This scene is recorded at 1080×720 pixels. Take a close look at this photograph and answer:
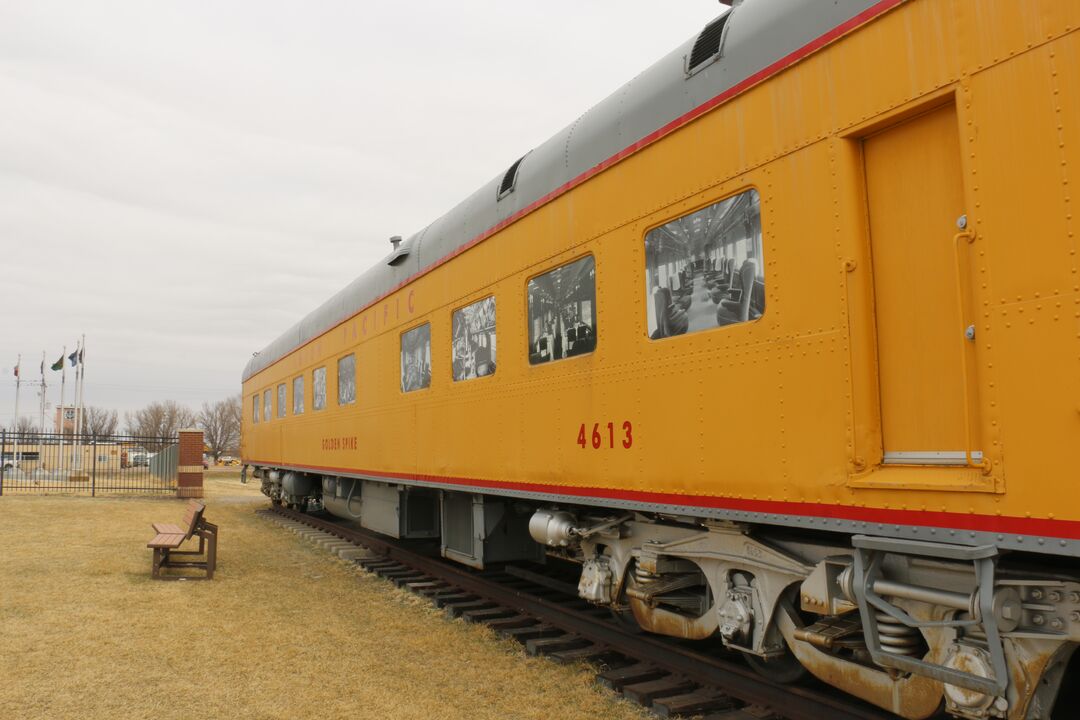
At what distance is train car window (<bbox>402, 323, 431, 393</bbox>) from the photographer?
8.12 metres

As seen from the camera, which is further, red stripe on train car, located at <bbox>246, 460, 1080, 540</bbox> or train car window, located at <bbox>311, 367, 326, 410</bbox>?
train car window, located at <bbox>311, 367, 326, 410</bbox>

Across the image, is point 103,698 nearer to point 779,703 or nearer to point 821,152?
point 779,703

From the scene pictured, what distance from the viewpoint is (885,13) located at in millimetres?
3340

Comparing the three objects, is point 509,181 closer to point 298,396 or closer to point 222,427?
point 298,396

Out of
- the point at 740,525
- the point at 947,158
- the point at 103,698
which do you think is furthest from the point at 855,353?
the point at 103,698

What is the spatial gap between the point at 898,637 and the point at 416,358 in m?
5.97

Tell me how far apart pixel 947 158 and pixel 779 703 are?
116 inches

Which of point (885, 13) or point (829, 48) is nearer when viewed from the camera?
point (885, 13)

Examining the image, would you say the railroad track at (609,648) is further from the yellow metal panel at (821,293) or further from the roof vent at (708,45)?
the roof vent at (708,45)

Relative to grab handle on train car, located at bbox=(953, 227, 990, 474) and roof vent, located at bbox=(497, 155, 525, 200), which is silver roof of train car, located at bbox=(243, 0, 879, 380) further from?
grab handle on train car, located at bbox=(953, 227, 990, 474)

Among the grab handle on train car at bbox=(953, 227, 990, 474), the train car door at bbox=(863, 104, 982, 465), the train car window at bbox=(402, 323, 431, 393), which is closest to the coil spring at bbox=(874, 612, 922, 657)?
the train car door at bbox=(863, 104, 982, 465)

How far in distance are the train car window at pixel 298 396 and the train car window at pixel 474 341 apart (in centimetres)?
724

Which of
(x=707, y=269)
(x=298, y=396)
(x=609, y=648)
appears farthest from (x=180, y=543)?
(x=707, y=269)

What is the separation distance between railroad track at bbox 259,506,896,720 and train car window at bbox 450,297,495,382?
213 cm
